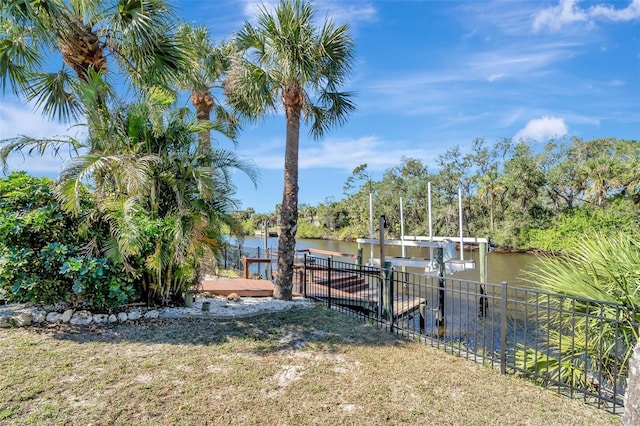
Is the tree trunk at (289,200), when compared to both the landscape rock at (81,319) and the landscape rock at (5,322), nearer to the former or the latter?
the landscape rock at (81,319)

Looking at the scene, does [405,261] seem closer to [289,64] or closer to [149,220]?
[289,64]

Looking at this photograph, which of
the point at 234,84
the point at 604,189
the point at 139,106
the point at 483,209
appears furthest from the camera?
the point at 483,209

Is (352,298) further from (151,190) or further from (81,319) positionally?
(81,319)

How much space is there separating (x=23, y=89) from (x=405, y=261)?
1098cm

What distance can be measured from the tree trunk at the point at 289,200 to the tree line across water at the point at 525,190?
1821cm

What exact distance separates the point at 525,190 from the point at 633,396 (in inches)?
1245

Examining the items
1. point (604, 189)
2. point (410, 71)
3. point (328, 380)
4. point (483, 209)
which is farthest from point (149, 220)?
point (483, 209)

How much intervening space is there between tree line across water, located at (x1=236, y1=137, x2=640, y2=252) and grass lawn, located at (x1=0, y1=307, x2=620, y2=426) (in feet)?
64.6

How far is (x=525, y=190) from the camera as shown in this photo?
1166 inches

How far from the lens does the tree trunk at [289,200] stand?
775 centimetres

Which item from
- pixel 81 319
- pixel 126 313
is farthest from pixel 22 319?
pixel 126 313

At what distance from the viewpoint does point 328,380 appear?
381cm

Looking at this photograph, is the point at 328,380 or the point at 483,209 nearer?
the point at 328,380

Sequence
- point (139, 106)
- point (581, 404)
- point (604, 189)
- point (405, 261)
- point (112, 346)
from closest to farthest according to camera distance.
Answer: point (581, 404), point (112, 346), point (139, 106), point (405, 261), point (604, 189)
